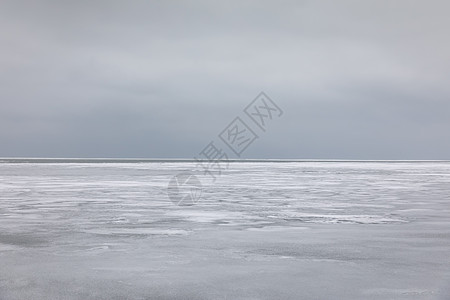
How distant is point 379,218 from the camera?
15.4 metres

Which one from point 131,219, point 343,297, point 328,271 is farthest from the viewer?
point 131,219

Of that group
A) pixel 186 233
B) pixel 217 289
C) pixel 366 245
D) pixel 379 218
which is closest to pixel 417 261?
pixel 366 245

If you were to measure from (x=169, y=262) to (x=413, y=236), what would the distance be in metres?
5.81

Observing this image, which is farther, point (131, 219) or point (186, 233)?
point (131, 219)

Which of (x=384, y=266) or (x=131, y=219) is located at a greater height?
(x=384, y=266)

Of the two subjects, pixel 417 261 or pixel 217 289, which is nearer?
pixel 217 289

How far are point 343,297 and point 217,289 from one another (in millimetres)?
1557

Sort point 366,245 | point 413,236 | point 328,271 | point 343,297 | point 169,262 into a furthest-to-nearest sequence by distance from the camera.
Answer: point 413,236 → point 366,245 → point 169,262 → point 328,271 → point 343,297

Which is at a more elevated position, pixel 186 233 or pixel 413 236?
pixel 413 236

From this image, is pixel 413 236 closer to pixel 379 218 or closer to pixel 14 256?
pixel 379 218

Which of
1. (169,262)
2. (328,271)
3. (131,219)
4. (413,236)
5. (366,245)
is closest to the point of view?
(328,271)

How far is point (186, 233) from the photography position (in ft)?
40.0

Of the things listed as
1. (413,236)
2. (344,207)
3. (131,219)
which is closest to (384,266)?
(413,236)

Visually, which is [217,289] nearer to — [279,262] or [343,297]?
[343,297]
